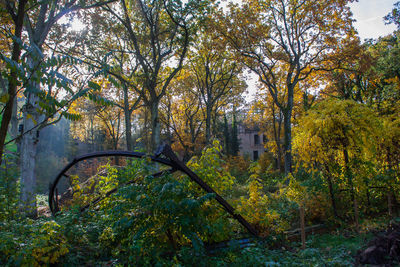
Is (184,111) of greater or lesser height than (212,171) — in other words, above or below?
above

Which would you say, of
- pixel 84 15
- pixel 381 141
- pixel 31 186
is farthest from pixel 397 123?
pixel 84 15

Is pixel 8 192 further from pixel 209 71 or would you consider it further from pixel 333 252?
pixel 209 71

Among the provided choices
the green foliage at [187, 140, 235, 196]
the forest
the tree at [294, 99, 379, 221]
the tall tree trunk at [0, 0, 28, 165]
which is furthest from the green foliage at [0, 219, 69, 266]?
the tree at [294, 99, 379, 221]

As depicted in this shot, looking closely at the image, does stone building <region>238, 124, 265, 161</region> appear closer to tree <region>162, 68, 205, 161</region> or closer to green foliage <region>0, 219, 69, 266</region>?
tree <region>162, 68, 205, 161</region>

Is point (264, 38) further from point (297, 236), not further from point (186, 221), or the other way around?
point (186, 221)

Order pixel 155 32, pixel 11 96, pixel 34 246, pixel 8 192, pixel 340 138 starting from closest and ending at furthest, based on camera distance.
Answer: pixel 11 96 → pixel 34 246 → pixel 8 192 → pixel 340 138 → pixel 155 32

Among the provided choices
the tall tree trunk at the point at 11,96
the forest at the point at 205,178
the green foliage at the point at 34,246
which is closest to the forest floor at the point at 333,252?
the forest at the point at 205,178

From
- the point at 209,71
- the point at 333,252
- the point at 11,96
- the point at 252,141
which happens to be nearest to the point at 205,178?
the point at 333,252

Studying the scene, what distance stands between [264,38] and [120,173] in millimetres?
10499

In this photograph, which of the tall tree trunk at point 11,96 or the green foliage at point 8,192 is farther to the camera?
the green foliage at point 8,192

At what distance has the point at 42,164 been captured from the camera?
83.3 feet

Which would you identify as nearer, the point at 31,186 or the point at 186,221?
the point at 186,221

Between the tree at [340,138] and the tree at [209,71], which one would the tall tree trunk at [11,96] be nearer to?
the tree at [340,138]

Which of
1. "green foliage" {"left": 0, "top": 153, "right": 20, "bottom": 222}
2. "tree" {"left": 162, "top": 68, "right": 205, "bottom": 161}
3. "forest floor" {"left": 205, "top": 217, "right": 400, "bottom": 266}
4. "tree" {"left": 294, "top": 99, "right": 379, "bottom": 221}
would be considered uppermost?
"tree" {"left": 162, "top": 68, "right": 205, "bottom": 161}
